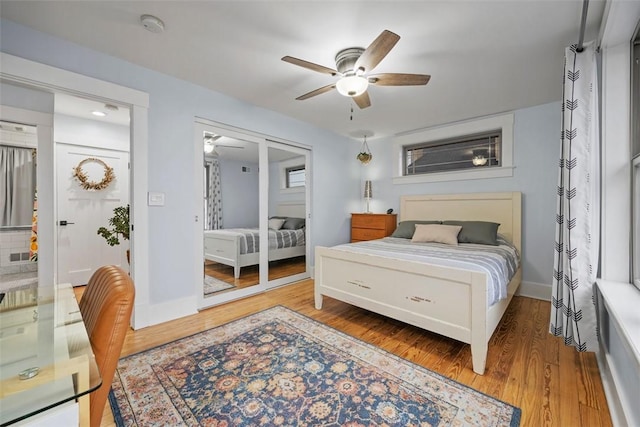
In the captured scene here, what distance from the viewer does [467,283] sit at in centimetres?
184

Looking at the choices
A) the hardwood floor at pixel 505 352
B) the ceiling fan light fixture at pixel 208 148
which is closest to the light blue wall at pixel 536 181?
the hardwood floor at pixel 505 352

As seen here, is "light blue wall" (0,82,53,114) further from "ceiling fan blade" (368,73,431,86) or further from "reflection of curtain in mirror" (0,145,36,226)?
"ceiling fan blade" (368,73,431,86)

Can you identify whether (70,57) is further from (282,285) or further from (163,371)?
(282,285)

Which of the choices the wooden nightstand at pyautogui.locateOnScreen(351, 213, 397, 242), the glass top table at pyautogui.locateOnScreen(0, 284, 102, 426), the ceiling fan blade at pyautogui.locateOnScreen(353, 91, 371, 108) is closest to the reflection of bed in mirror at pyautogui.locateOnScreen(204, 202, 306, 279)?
the wooden nightstand at pyautogui.locateOnScreen(351, 213, 397, 242)

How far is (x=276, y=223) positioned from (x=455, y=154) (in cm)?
284

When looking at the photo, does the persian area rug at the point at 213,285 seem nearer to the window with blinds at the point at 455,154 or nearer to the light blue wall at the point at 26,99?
the light blue wall at the point at 26,99

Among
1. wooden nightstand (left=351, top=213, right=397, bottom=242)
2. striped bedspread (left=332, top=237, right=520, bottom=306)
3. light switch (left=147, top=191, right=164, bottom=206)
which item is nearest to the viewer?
striped bedspread (left=332, top=237, right=520, bottom=306)

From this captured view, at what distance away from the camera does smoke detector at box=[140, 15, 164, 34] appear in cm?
179

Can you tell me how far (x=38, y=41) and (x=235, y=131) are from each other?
1641 millimetres

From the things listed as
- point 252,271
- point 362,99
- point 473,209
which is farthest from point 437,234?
point 252,271

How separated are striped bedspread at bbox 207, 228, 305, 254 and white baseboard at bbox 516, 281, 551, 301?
2.93 metres

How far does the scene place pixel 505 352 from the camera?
2.00 meters

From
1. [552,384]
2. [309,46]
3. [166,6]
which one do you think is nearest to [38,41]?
[166,6]

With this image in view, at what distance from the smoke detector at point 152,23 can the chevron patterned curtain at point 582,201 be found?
9.29 ft
